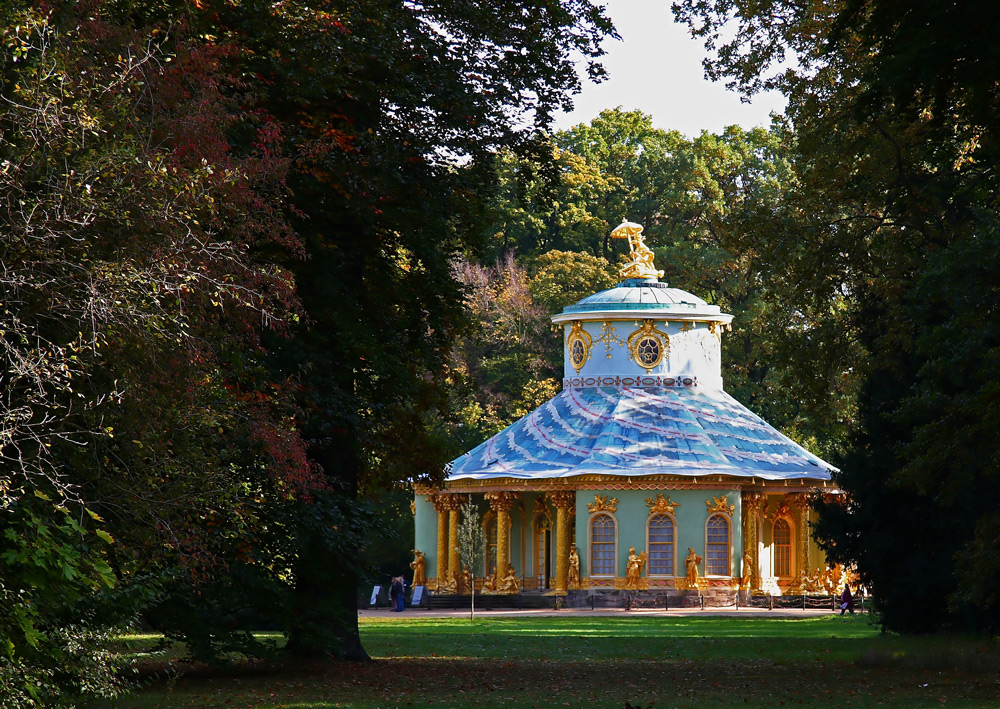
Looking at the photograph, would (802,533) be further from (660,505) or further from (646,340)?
(646,340)

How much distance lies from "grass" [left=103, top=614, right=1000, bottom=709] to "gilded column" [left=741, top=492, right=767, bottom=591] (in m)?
11.9

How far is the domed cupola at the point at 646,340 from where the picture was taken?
4503 cm

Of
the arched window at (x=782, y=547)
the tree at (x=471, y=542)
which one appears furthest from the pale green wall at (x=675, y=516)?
the arched window at (x=782, y=547)

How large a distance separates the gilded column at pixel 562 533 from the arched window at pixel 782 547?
249 inches

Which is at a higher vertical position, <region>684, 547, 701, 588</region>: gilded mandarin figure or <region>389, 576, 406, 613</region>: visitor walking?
<region>684, 547, 701, 588</region>: gilded mandarin figure

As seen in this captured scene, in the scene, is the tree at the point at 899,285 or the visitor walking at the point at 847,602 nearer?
the tree at the point at 899,285

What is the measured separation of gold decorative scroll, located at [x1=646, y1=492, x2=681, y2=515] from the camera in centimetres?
4056

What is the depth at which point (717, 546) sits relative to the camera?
41.1 meters

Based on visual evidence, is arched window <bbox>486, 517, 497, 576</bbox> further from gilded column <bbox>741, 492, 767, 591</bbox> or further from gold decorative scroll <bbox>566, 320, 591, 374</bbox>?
gilded column <bbox>741, 492, 767, 591</bbox>

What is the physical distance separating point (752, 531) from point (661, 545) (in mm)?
2756

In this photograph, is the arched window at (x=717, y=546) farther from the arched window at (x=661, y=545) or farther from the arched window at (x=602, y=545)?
the arched window at (x=602, y=545)

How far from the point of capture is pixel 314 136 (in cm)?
1733

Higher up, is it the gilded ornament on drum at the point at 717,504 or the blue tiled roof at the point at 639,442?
the blue tiled roof at the point at 639,442

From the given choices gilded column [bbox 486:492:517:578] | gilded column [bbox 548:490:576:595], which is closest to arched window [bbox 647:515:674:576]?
gilded column [bbox 548:490:576:595]
